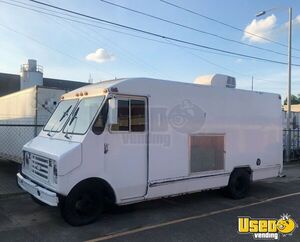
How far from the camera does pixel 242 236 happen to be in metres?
6.14

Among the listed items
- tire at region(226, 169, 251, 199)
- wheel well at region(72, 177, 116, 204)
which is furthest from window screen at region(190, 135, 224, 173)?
wheel well at region(72, 177, 116, 204)

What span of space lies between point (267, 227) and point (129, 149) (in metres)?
3.02

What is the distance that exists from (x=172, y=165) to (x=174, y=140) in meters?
0.55

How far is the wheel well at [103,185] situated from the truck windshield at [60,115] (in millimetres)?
1449

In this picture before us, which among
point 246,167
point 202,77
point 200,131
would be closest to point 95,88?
point 200,131

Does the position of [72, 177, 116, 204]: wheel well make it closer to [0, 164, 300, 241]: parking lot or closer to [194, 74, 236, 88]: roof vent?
[0, 164, 300, 241]: parking lot

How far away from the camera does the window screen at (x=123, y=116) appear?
689 centimetres

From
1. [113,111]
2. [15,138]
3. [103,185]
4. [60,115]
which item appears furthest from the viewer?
[15,138]

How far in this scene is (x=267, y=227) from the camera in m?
6.70

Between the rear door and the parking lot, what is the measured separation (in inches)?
26.4

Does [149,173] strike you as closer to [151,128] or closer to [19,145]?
[151,128]

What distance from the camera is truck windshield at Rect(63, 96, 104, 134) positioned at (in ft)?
22.0

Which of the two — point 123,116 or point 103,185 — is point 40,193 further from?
point 123,116

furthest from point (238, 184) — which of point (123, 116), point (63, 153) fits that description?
point (63, 153)
